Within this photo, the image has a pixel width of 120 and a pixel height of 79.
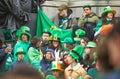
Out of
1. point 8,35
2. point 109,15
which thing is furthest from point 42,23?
point 109,15

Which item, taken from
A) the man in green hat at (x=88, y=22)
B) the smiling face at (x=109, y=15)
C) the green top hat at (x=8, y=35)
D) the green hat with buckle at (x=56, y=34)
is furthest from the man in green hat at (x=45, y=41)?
the smiling face at (x=109, y=15)

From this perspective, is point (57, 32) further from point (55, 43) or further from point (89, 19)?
point (55, 43)

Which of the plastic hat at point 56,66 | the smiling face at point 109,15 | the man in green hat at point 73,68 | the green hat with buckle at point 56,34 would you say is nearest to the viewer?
the man in green hat at point 73,68

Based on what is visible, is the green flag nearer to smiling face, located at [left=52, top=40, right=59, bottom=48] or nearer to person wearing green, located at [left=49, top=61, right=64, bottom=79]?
smiling face, located at [left=52, top=40, right=59, bottom=48]

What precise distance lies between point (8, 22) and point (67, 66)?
513 cm

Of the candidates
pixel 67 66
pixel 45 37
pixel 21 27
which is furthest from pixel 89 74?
pixel 21 27

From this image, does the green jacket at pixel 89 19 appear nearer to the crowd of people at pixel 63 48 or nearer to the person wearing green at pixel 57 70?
the crowd of people at pixel 63 48

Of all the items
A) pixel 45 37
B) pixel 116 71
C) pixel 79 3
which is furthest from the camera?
pixel 79 3

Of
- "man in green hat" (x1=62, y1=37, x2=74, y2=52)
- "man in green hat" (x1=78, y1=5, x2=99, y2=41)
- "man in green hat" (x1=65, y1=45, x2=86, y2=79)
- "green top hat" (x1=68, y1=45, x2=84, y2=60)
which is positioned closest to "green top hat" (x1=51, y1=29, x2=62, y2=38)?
"man in green hat" (x1=78, y1=5, x2=99, y2=41)

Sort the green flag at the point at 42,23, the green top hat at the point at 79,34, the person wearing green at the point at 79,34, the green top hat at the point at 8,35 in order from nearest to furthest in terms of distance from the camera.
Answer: the person wearing green at the point at 79,34 → the green top hat at the point at 79,34 → the green top hat at the point at 8,35 → the green flag at the point at 42,23

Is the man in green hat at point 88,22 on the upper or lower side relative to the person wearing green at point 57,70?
upper

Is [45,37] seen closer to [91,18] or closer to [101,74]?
[91,18]

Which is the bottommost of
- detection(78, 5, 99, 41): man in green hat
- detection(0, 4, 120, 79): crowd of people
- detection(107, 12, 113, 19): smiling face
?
detection(0, 4, 120, 79): crowd of people

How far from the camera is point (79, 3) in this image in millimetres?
16297
